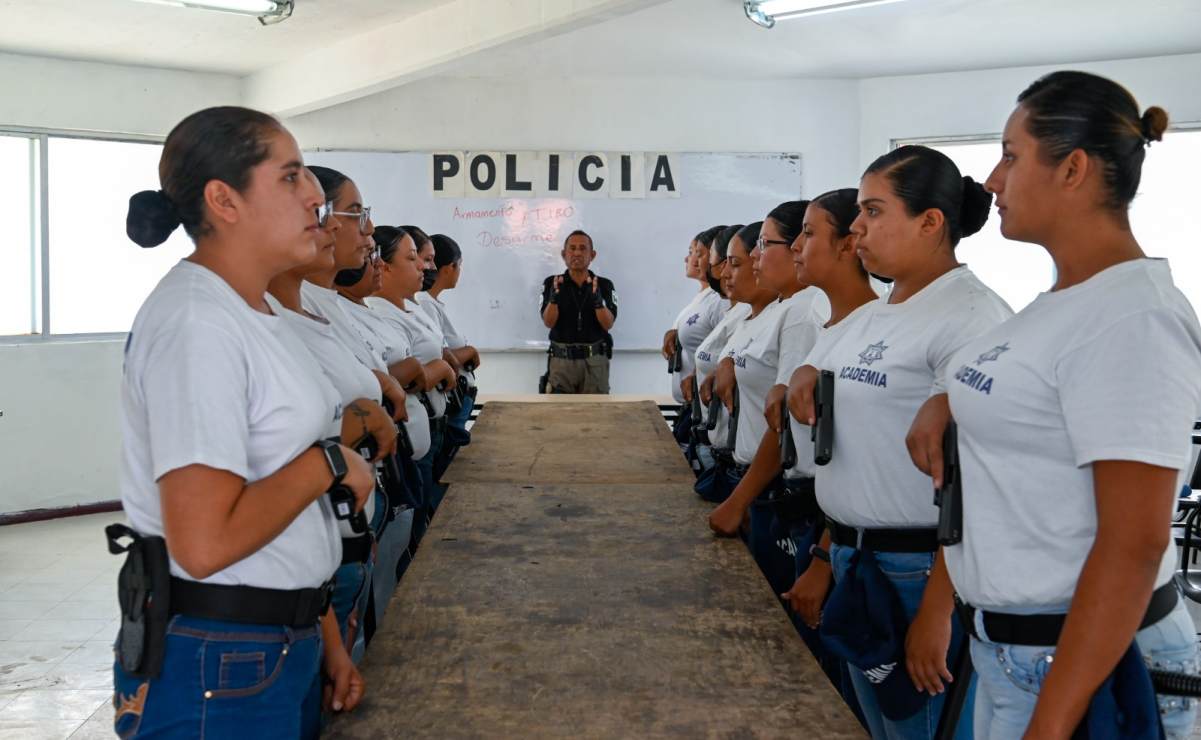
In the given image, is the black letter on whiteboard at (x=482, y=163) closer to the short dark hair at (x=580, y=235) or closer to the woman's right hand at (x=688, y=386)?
the short dark hair at (x=580, y=235)

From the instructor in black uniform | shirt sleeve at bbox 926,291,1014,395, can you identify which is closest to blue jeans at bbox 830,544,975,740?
shirt sleeve at bbox 926,291,1014,395

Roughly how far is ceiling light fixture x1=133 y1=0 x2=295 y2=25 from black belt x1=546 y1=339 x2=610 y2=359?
252cm

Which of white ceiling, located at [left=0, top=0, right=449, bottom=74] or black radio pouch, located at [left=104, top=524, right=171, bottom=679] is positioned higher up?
white ceiling, located at [left=0, top=0, right=449, bottom=74]

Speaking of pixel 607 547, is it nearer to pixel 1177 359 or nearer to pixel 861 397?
pixel 861 397

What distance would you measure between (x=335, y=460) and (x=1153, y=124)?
107 cm

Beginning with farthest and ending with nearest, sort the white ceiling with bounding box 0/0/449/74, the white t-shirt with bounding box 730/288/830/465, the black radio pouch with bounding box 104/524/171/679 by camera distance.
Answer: the white ceiling with bounding box 0/0/449/74, the white t-shirt with bounding box 730/288/830/465, the black radio pouch with bounding box 104/524/171/679

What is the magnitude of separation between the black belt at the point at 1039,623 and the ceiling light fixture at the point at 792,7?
391 centimetres

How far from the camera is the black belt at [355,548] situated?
6.24 ft

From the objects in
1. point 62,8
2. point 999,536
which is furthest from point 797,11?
point 999,536

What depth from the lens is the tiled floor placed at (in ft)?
10.2

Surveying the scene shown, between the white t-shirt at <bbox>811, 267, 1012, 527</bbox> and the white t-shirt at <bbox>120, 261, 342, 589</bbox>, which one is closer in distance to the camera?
the white t-shirt at <bbox>120, 261, 342, 589</bbox>

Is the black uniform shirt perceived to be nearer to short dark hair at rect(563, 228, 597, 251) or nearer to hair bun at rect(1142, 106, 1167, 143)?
short dark hair at rect(563, 228, 597, 251)

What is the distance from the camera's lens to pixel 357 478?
130 centimetres

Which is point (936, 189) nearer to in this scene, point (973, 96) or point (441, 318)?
point (441, 318)
